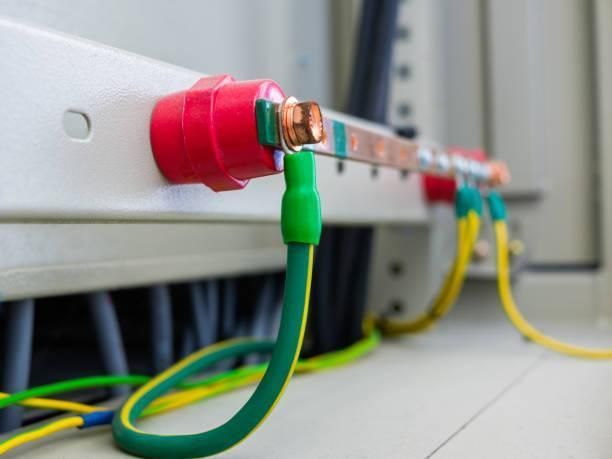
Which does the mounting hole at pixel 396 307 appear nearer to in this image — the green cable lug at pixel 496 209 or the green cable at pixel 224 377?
the green cable at pixel 224 377

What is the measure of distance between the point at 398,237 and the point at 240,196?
44 centimetres

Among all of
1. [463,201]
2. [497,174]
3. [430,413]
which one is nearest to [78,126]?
[430,413]

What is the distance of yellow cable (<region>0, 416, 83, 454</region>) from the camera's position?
1.23 ft

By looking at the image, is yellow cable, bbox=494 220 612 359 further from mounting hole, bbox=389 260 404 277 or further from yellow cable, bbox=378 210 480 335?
mounting hole, bbox=389 260 404 277

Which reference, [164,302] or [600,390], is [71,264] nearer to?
[164,302]

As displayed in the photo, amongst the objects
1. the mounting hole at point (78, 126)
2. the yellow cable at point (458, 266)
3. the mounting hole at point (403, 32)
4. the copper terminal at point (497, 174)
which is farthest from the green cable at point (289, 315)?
the mounting hole at point (403, 32)

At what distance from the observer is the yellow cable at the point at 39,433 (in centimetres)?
37

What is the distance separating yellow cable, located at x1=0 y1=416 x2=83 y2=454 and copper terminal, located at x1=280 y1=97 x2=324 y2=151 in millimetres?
233

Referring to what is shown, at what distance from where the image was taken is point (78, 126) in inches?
14.4

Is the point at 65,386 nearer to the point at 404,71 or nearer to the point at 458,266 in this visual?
the point at 458,266

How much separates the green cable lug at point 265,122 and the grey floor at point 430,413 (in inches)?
7.3

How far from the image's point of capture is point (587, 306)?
34.9 inches

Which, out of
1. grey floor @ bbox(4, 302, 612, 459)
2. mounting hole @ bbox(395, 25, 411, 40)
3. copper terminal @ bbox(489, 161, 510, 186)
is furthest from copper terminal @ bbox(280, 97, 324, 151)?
mounting hole @ bbox(395, 25, 411, 40)

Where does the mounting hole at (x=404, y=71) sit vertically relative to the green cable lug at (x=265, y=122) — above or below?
above
